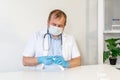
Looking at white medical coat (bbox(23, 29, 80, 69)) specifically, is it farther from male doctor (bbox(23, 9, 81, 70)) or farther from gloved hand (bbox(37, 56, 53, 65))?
gloved hand (bbox(37, 56, 53, 65))

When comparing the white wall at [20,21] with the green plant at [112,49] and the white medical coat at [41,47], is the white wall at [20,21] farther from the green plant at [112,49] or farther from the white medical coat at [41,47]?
the green plant at [112,49]

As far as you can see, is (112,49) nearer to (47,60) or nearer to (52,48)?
(52,48)

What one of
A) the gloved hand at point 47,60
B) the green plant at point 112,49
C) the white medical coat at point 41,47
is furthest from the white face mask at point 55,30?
the green plant at point 112,49

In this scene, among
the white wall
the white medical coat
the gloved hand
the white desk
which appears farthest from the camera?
the white wall

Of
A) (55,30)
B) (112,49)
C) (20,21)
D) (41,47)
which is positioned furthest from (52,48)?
(112,49)

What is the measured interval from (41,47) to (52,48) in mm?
111

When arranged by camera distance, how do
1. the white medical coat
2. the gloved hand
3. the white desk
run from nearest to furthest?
1. the white desk
2. the gloved hand
3. the white medical coat

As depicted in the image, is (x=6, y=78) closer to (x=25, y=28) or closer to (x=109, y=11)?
(x=25, y=28)

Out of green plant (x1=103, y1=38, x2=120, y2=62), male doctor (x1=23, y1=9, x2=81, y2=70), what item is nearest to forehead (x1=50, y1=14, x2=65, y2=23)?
male doctor (x1=23, y1=9, x2=81, y2=70)

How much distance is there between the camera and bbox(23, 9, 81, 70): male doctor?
1969 mm

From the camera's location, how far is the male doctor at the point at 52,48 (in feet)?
6.46

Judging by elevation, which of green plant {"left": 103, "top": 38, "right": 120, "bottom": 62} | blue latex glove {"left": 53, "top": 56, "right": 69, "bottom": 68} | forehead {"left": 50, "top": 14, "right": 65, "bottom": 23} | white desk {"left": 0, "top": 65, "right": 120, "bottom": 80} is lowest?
white desk {"left": 0, "top": 65, "right": 120, "bottom": 80}

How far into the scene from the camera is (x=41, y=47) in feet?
6.83

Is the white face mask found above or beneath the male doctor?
above
